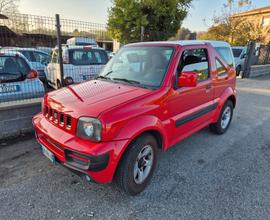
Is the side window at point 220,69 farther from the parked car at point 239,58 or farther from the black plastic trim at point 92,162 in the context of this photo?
the parked car at point 239,58

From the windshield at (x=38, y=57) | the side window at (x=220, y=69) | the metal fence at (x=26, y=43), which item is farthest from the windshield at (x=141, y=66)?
the windshield at (x=38, y=57)

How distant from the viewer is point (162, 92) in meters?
2.68

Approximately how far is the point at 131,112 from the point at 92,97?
0.57 m

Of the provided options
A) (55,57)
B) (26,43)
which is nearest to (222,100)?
(26,43)

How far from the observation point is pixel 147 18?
12859 millimetres

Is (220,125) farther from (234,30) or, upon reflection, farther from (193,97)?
(234,30)

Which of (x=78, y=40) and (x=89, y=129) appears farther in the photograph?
(x=78, y=40)

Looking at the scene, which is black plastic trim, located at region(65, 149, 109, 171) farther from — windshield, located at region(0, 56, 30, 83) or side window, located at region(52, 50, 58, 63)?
side window, located at region(52, 50, 58, 63)

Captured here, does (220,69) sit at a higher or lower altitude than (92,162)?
higher

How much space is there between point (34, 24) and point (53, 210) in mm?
3864

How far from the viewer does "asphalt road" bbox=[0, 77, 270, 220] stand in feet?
7.59

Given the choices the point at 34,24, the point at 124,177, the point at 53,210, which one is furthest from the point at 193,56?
the point at 34,24

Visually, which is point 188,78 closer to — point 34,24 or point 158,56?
point 158,56

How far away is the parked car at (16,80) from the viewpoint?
4.07 meters
